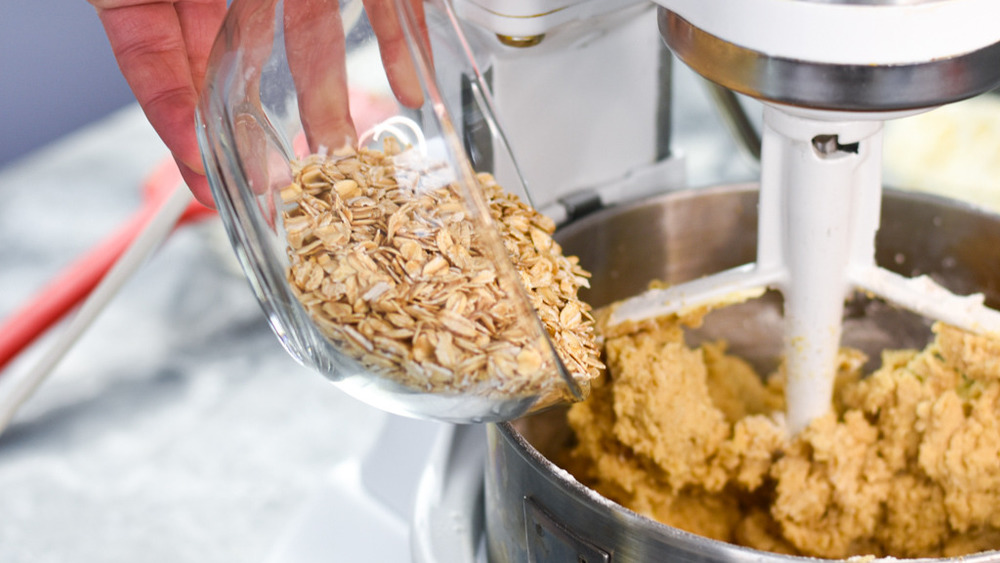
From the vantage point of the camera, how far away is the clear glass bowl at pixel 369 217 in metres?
0.39

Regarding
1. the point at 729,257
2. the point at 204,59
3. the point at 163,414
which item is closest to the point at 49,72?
the point at 163,414

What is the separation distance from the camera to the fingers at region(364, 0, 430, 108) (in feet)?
1.39

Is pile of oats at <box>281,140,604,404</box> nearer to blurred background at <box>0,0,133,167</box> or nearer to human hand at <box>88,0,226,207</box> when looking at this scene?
human hand at <box>88,0,226,207</box>

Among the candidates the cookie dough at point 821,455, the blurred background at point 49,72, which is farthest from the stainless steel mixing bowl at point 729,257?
the blurred background at point 49,72

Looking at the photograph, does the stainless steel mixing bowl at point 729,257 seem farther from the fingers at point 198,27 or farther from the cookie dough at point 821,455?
the fingers at point 198,27

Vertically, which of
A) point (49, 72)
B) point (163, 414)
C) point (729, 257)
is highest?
point (729, 257)

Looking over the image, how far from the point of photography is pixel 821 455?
549 mm

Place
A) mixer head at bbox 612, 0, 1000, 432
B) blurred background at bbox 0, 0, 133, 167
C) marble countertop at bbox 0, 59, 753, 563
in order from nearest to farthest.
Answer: mixer head at bbox 612, 0, 1000, 432, marble countertop at bbox 0, 59, 753, 563, blurred background at bbox 0, 0, 133, 167

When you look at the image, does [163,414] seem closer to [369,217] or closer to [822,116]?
[369,217]

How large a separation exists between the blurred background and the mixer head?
1.19 meters

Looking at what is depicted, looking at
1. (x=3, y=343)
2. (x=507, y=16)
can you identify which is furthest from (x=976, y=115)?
(x=3, y=343)

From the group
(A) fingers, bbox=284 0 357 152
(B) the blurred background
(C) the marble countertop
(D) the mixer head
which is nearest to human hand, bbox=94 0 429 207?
(A) fingers, bbox=284 0 357 152

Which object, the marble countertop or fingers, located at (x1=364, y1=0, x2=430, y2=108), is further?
the marble countertop

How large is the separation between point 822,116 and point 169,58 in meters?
0.36
